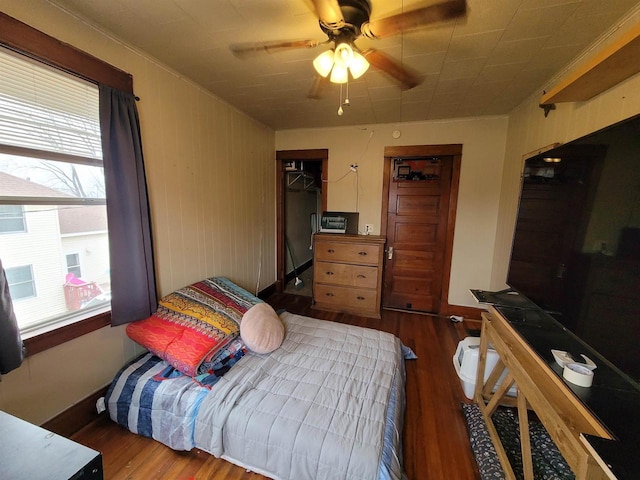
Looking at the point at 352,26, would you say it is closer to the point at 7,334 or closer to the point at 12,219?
the point at 12,219

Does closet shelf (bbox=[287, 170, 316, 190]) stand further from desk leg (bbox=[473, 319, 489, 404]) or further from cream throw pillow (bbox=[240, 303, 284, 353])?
desk leg (bbox=[473, 319, 489, 404])

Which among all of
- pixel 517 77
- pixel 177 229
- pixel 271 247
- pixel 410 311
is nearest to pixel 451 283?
pixel 410 311

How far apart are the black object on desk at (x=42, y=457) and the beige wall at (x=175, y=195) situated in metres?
0.76

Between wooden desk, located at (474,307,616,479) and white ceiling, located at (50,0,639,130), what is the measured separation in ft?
5.42

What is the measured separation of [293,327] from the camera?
7.26 ft

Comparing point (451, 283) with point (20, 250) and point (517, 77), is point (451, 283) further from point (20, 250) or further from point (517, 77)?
point (20, 250)

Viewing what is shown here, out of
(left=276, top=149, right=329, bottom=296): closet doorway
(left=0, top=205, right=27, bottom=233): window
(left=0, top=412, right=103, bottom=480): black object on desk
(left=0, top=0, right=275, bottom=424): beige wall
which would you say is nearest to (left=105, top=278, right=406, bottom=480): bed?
(left=0, top=0, right=275, bottom=424): beige wall

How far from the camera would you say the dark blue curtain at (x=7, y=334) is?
3.72ft

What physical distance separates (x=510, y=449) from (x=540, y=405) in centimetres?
76

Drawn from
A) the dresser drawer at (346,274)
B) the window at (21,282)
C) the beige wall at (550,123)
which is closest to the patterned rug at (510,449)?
the beige wall at (550,123)

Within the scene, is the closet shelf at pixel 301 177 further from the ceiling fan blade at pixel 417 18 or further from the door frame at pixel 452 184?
the ceiling fan blade at pixel 417 18

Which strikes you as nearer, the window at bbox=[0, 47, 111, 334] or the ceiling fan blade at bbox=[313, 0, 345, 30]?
the ceiling fan blade at bbox=[313, 0, 345, 30]

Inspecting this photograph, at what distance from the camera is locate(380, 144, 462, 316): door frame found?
3.06 meters

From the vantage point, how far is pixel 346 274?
3191 mm
